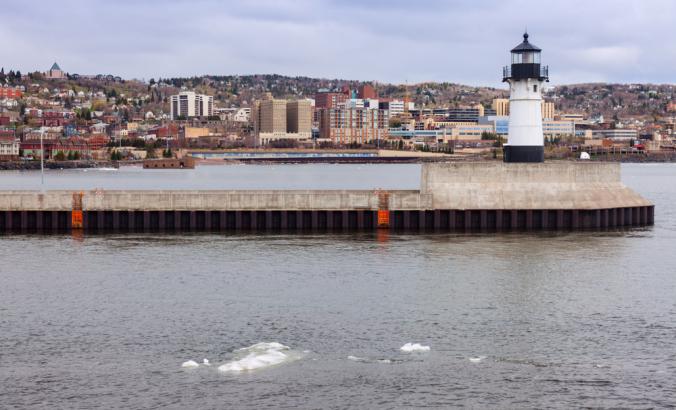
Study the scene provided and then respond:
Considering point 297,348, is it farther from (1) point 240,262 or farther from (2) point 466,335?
(1) point 240,262

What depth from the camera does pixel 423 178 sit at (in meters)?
55.4

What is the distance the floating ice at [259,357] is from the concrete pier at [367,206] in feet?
86.3

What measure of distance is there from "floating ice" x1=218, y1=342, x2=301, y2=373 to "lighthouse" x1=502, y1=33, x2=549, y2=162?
3061cm

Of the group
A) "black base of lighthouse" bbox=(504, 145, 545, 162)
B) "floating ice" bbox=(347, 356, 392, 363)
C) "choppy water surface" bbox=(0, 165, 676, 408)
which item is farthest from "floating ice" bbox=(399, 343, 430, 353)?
"black base of lighthouse" bbox=(504, 145, 545, 162)

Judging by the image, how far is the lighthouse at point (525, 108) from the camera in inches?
2228

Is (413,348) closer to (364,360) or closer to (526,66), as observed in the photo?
(364,360)

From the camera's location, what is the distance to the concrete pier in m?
55.1

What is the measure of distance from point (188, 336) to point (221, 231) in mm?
24570

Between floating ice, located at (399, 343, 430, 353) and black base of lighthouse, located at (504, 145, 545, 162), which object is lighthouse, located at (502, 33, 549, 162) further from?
floating ice, located at (399, 343, 430, 353)

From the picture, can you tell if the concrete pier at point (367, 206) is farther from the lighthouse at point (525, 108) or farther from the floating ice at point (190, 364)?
the floating ice at point (190, 364)

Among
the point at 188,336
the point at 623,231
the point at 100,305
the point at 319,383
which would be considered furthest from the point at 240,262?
the point at 623,231

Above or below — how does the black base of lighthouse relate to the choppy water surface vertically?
above

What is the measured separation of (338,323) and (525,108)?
27.7 m

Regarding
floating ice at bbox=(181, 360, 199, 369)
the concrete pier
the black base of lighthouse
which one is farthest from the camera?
the black base of lighthouse
